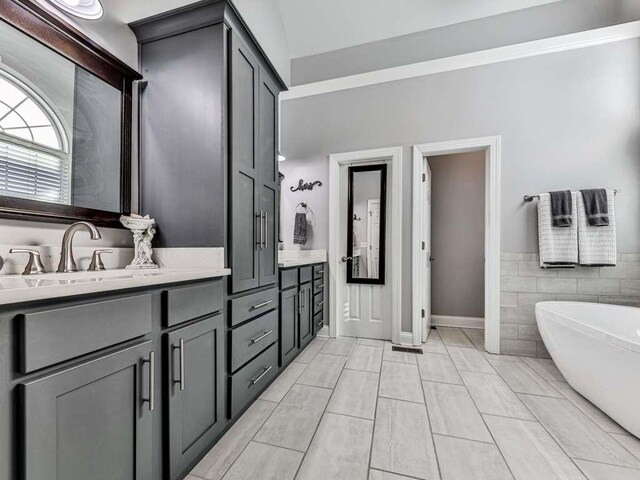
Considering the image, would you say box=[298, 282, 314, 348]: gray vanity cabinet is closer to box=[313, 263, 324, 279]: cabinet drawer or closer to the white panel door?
box=[313, 263, 324, 279]: cabinet drawer

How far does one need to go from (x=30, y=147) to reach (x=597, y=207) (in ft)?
12.6

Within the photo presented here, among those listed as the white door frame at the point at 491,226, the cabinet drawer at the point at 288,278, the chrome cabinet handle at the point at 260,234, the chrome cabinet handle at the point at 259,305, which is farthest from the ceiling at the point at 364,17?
the chrome cabinet handle at the point at 259,305

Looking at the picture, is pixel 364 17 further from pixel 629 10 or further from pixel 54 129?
pixel 54 129

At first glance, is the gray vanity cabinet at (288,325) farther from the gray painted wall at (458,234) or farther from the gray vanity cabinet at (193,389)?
the gray painted wall at (458,234)

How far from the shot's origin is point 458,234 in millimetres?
3648

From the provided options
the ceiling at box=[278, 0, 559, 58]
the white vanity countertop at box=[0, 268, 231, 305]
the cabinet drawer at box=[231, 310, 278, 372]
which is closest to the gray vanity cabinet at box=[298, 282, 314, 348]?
the cabinet drawer at box=[231, 310, 278, 372]

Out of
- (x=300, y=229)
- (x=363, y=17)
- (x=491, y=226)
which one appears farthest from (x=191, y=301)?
(x=363, y=17)

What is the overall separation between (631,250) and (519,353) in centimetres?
129

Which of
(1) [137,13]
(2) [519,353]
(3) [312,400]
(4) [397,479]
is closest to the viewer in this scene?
(4) [397,479]

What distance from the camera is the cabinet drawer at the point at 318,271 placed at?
2.88 m

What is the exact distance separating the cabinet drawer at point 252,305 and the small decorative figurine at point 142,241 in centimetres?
52

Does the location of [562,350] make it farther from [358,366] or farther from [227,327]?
[227,327]

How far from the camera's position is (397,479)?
1213 mm

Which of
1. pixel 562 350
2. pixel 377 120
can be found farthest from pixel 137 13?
pixel 562 350
